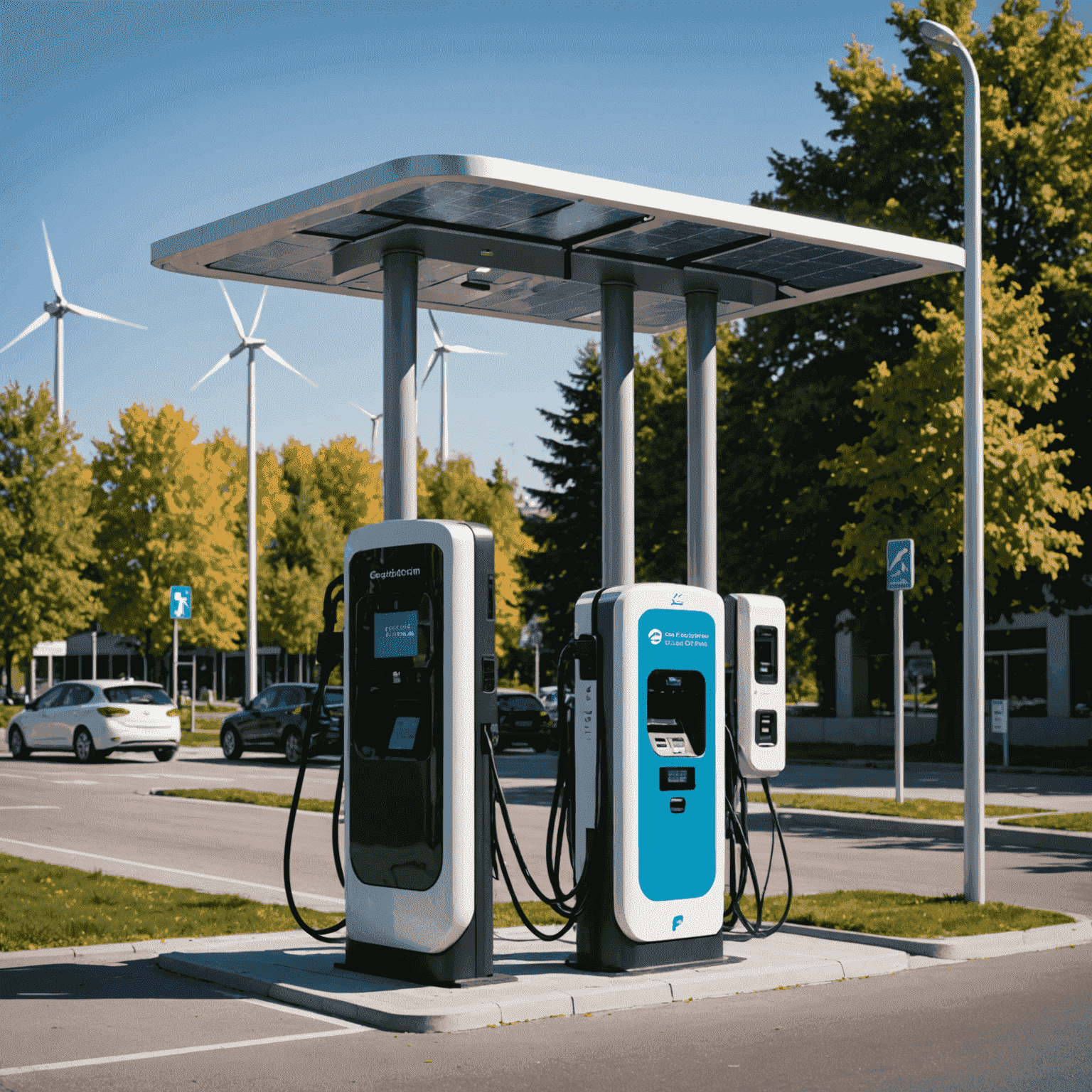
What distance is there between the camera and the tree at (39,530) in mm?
45906

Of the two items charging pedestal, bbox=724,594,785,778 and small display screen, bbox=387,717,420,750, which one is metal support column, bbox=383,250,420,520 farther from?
charging pedestal, bbox=724,594,785,778

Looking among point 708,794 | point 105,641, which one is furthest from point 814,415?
point 105,641

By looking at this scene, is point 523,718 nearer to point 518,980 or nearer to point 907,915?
point 907,915

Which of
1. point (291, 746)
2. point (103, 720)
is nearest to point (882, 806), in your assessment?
point (291, 746)

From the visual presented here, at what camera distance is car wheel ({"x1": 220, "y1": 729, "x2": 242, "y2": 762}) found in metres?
30.7

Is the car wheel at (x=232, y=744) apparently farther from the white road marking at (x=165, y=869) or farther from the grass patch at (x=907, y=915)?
the grass patch at (x=907, y=915)

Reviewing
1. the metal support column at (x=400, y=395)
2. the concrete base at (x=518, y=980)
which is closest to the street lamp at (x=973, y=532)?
the concrete base at (x=518, y=980)

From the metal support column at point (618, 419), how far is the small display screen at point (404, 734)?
2132 mm

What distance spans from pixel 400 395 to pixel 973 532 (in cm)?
441

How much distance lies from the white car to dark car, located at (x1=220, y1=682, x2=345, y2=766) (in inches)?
48.9

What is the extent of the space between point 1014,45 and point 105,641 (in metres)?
57.1

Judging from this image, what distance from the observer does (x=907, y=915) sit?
10250 mm

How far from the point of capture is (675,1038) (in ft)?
23.1

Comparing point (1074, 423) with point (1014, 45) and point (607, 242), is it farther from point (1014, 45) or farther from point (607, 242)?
point (607, 242)
